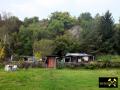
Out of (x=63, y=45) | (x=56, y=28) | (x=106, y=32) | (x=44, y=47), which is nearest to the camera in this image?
(x=44, y=47)

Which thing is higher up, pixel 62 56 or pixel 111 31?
pixel 111 31

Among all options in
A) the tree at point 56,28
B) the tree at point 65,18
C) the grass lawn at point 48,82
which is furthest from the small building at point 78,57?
the grass lawn at point 48,82

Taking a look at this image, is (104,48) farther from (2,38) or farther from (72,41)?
(2,38)

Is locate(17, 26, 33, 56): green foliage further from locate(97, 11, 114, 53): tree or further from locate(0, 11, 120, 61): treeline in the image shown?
locate(97, 11, 114, 53): tree

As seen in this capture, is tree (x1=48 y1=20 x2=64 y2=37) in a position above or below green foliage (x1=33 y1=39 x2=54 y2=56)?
above

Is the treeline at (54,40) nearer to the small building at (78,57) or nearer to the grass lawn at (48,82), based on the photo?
the small building at (78,57)

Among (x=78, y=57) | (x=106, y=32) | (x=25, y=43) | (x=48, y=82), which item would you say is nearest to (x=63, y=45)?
(x=78, y=57)

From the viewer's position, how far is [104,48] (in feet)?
195

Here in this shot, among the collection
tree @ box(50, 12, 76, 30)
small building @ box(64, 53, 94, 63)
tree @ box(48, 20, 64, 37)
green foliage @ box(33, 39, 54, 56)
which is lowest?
small building @ box(64, 53, 94, 63)

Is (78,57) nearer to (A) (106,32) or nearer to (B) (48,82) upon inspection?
(A) (106,32)

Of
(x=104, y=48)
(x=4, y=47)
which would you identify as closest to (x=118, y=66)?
(x=104, y=48)

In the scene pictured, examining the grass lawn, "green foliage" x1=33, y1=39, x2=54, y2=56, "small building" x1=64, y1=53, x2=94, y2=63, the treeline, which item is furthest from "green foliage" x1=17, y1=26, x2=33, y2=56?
A: the grass lawn

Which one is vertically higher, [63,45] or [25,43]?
[25,43]

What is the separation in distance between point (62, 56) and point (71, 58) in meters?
2.12
